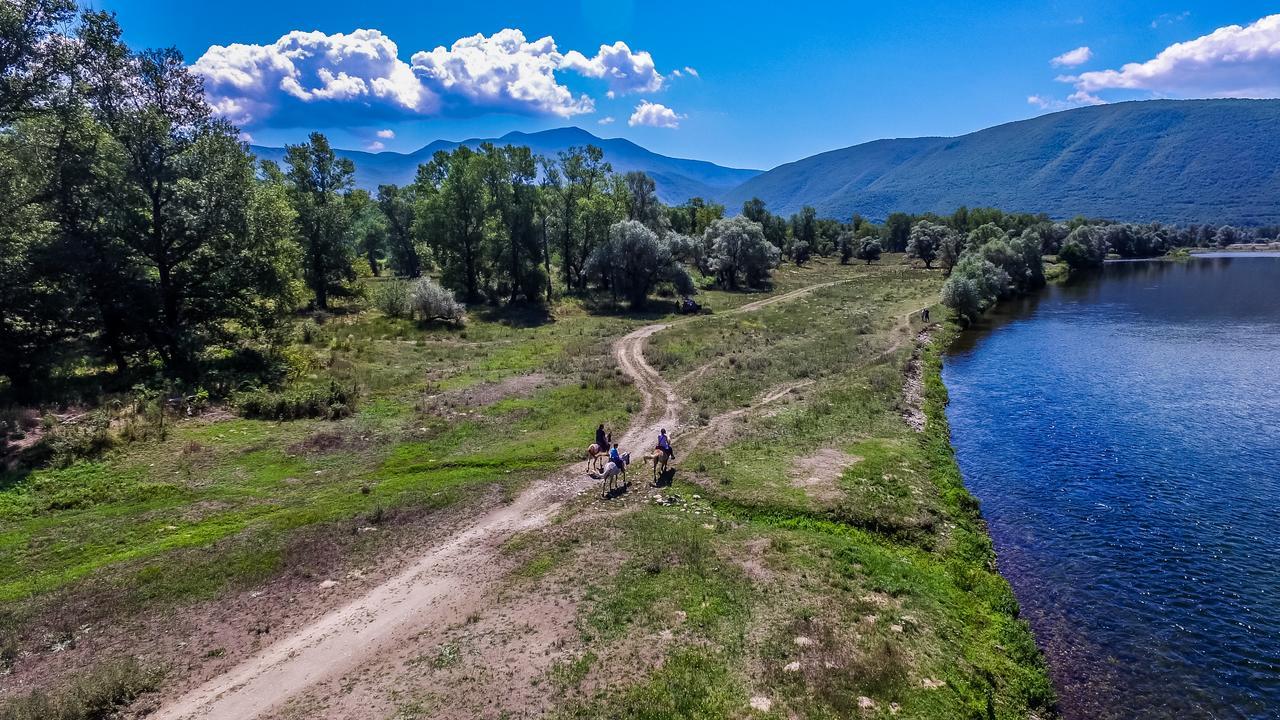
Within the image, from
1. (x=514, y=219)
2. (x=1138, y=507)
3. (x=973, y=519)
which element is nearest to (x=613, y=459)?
(x=973, y=519)

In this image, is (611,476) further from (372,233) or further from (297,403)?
(372,233)

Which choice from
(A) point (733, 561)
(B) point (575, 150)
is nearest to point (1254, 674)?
(A) point (733, 561)

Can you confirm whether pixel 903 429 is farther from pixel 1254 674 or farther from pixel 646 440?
pixel 1254 674


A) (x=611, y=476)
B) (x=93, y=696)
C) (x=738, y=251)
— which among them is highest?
(x=738, y=251)

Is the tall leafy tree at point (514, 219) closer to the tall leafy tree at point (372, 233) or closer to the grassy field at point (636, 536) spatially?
the grassy field at point (636, 536)

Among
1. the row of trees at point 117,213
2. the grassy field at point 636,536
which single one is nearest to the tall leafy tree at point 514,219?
the row of trees at point 117,213
